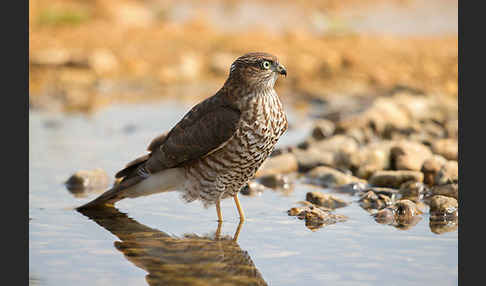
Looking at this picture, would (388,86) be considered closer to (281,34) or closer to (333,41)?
(333,41)

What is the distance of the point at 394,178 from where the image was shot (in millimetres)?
7277

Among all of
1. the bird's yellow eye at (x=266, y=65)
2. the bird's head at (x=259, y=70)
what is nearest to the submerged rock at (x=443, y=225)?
the bird's head at (x=259, y=70)

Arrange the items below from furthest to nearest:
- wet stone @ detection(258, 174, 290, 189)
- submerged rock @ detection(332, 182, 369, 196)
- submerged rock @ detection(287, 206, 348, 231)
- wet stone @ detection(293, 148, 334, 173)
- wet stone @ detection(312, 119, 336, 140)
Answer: wet stone @ detection(312, 119, 336, 140)
wet stone @ detection(293, 148, 334, 173)
wet stone @ detection(258, 174, 290, 189)
submerged rock @ detection(332, 182, 369, 196)
submerged rock @ detection(287, 206, 348, 231)

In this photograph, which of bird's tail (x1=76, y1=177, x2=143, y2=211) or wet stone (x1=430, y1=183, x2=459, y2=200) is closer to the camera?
bird's tail (x1=76, y1=177, x2=143, y2=211)

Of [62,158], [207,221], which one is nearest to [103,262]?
[207,221]

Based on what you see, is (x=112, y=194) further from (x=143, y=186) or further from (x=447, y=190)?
(x=447, y=190)

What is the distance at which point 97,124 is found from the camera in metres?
10.4

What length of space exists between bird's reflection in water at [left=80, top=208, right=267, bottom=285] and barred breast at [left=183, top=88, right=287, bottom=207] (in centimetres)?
37

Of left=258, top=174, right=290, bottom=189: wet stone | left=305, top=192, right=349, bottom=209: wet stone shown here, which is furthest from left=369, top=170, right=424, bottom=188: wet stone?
left=258, top=174, right=290, bottom=189: wet stone

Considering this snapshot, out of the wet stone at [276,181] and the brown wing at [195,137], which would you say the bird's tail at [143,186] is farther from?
the wet stone at [276,181]

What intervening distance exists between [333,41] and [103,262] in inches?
400

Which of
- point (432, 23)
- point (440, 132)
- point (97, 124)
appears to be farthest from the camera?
point (432, 23)

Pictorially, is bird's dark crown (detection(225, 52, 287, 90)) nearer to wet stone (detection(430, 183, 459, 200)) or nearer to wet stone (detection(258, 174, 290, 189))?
wet stone (detection(258, 174, 290, 189))

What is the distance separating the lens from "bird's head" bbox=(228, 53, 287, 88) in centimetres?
593
